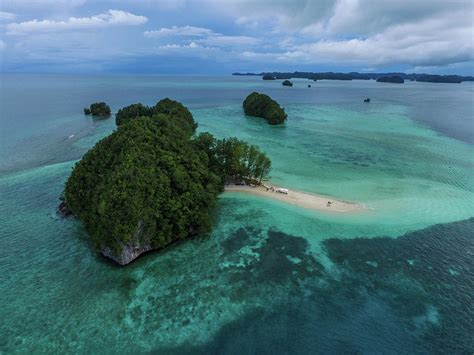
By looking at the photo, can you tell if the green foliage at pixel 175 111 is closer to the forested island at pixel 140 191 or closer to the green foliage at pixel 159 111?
the green foliage at pixel 159 111

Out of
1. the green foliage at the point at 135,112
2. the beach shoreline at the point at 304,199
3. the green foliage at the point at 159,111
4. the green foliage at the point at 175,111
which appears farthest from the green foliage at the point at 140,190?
the green foliage at the point at 135,112

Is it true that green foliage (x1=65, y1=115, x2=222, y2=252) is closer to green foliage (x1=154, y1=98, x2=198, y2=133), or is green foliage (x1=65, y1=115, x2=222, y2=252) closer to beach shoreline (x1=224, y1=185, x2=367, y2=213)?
beach shoreline (x1=224, y1=185, x2=367, y2=213)

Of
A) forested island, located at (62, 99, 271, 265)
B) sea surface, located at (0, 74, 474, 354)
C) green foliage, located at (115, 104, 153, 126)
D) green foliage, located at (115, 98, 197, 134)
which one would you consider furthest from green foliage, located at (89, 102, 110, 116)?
forested island, located at (62, 99, 271, 265)

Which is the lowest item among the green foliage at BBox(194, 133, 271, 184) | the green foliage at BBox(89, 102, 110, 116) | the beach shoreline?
the beach shoreline

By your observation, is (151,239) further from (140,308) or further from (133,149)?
(133,149)

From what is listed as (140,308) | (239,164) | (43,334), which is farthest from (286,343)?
(239,164)

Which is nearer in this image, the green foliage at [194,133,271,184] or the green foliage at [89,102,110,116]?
the green foliage at [194,133,271,184]

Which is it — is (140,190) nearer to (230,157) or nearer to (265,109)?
(230,157)
